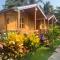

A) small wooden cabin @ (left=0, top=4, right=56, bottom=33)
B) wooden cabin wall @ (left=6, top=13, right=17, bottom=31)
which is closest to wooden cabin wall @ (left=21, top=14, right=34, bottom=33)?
small wooden cabin @ (left=0, top=4, right=56, bottom=33)

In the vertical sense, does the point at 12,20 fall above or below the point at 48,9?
below

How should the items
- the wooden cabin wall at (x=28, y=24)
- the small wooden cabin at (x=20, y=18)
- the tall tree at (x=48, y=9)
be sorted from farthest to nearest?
the tall tree at (x=48, y=9)
the wooden cabin wall at (x=28, y=24)
the small wooden cabin at (x=20, y=18)

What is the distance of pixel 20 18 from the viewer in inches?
Answer: 924

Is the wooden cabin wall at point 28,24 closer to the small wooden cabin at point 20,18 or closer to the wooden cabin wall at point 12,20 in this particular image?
the small wooden cabin at point 20,18

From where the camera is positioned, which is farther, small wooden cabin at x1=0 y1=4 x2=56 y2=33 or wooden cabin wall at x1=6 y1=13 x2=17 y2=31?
wooden cabin wall at x1=6 y1=13 x2=17 y2=31

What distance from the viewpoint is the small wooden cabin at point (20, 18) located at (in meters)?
20.2

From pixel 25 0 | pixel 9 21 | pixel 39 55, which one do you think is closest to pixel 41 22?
pixel 9 21

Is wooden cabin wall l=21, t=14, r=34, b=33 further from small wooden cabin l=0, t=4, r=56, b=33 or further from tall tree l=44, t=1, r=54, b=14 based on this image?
tall tree l=44, t=1, r=54, b=14

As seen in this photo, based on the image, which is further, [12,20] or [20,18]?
[20,18]

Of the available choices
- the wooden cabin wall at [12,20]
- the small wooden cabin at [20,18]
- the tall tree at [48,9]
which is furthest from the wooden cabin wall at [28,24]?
the tall tree at [48,9]

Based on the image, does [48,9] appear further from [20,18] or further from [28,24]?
[20,18]

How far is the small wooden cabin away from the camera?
2022cm

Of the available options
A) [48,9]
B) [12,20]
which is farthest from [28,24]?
[48,9]

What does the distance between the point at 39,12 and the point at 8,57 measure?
19940 millimetres
